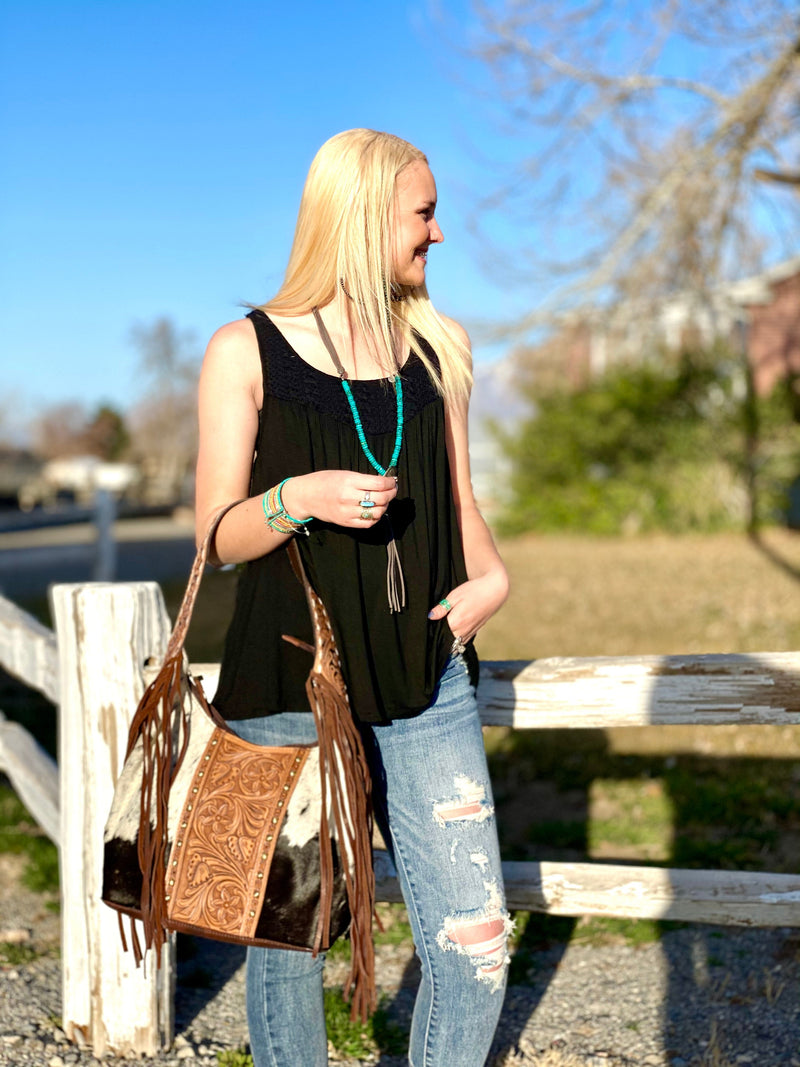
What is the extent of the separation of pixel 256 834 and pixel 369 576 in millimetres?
518

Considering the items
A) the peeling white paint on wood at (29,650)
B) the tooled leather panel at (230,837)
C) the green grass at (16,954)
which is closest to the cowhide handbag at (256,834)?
the tooled leather panel at (230,837)

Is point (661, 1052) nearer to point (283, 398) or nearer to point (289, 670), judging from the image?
point (289, 670)

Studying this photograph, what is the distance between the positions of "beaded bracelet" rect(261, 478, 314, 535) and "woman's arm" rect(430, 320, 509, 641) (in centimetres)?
34

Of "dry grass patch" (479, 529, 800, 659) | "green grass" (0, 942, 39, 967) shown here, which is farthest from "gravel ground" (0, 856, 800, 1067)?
"dry grass patch" (479, 529, 800, 659)

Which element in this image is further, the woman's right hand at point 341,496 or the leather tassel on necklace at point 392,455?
the leather tassel on necklace at point 392,455

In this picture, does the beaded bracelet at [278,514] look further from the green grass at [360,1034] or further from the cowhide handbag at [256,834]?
the green grass at [360,1034]

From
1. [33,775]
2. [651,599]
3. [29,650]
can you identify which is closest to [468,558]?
[29,650]

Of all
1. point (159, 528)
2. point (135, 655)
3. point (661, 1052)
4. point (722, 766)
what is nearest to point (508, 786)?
point (722, 766)

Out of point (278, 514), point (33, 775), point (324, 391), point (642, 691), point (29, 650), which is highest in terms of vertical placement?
point (324, 391)

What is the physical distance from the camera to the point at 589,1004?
3.09m

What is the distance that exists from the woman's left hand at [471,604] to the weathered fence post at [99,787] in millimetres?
970

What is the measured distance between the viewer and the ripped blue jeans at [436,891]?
191 centimetres

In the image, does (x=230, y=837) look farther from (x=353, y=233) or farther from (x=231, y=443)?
(x=353, y=233)

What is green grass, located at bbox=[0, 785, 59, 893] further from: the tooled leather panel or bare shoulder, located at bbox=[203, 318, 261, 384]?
bare shoulder, located at bbox=[203, 318, 261, 384]
